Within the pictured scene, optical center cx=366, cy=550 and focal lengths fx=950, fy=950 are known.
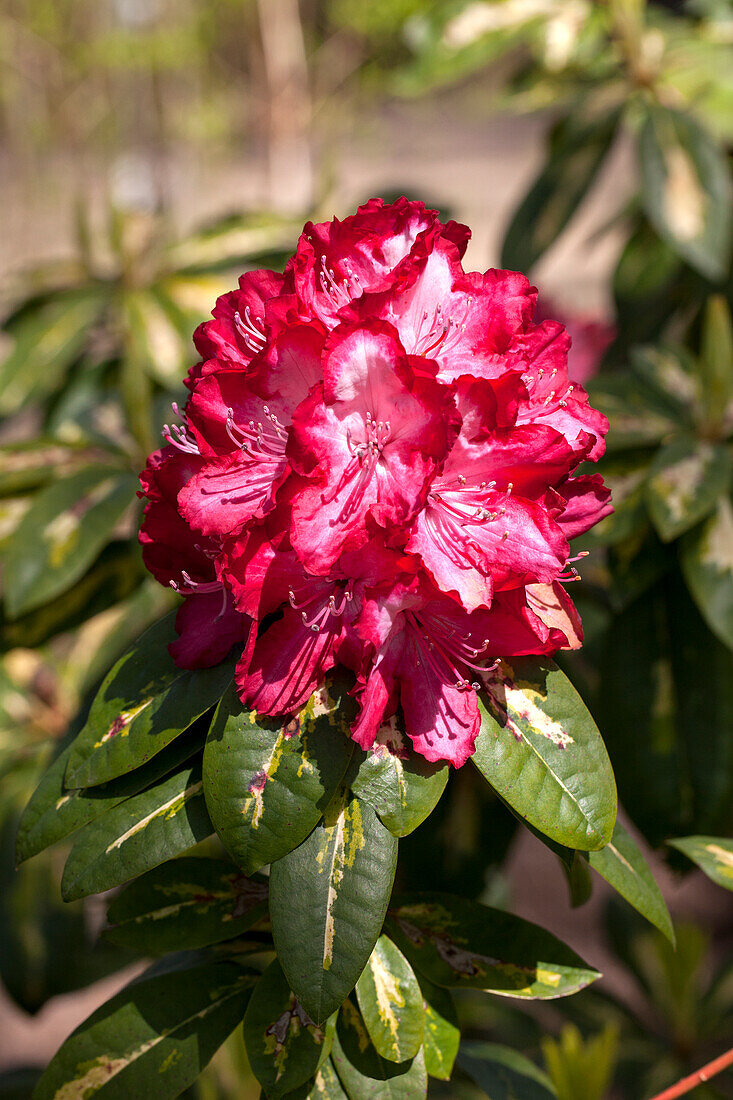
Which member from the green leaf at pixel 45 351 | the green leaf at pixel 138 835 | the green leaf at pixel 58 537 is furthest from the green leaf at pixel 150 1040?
the green leaf at pixel 45 351

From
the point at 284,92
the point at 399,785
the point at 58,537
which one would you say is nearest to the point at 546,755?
the point at 399,785

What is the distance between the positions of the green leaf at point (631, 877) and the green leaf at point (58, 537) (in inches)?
24.1

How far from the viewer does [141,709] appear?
0.60 meters

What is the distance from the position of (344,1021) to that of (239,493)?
1.20ft

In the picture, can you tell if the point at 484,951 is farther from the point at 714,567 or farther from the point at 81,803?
the point at 714,567

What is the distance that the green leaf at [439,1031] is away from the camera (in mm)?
628

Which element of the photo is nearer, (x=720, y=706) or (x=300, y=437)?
(x=300, y=437)

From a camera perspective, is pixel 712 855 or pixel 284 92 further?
pixel 284 92

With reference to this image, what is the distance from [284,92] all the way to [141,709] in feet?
11.3

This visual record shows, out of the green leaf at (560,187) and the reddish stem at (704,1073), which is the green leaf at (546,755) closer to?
the reddish stem at (704,1073)

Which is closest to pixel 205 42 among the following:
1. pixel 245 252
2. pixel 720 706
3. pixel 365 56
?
pixel 365 56

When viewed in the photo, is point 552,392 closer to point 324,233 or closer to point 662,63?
point 324,233

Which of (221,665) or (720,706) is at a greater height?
(221,665)

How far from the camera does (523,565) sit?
52 cm
